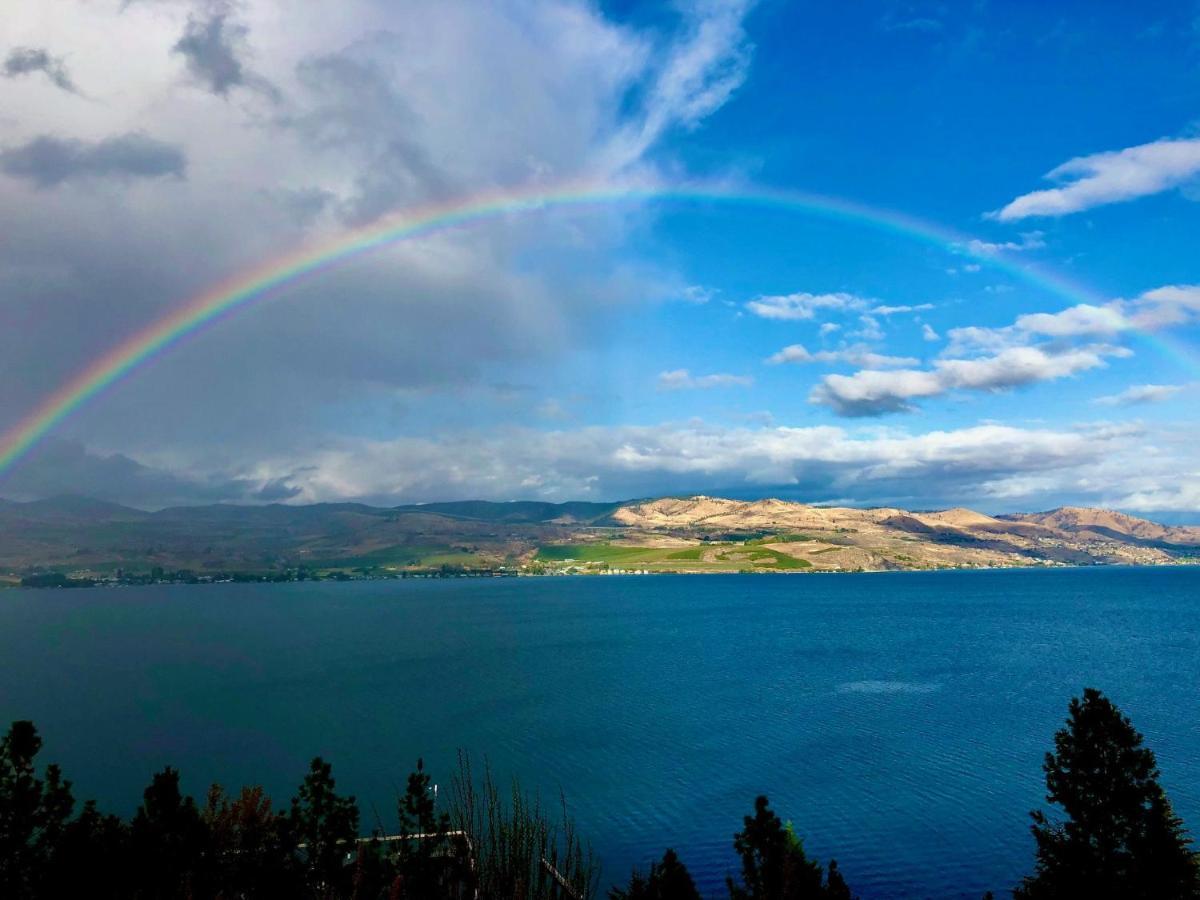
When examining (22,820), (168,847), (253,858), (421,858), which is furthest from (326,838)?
(22,820)

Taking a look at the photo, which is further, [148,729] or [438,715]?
[438,715]

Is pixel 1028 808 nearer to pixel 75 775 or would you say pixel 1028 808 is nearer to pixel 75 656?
pixel 75 775

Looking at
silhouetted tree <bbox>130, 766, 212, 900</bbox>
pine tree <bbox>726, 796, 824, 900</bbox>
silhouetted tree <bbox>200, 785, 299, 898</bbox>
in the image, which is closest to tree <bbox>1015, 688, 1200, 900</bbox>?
pine tree <bbox>726, 796, 824, 900</bbox>

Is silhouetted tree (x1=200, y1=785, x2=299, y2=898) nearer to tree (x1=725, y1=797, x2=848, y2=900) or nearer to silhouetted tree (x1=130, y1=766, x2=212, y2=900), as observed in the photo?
silhouetted tree (x1=130, y1=766, x2=212, y2=900)

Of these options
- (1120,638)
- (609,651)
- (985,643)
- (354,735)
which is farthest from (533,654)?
(1120,638)

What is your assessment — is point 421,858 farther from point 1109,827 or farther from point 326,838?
point 1109,827

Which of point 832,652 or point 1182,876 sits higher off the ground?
point 1182,876

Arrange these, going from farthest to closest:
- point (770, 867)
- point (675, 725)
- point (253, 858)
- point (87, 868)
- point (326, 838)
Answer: point (675, 725), point (326, 838), point (253, 858), point (87, 868), point (770, 867)
